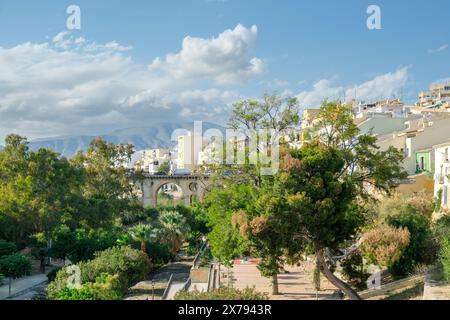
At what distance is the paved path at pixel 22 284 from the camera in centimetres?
2514

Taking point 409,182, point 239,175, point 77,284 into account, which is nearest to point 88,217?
point 77,284

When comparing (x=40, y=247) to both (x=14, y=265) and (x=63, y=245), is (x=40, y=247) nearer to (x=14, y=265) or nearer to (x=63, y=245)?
(x=63, y=245)

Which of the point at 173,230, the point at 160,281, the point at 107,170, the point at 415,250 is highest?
the point at 107,170

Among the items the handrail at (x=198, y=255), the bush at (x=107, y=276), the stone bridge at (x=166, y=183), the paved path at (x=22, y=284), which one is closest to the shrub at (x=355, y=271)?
the bush at (x=107, y=276)

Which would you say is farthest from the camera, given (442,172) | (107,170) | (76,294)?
(107,170)

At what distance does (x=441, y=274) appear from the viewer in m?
16.3

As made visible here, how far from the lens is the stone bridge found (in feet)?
219

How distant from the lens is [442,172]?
26203 millimetres

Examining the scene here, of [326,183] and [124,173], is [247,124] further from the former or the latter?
[124,173]

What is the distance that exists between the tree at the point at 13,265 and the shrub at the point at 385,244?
1644cm

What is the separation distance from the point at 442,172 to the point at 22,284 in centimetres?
2140

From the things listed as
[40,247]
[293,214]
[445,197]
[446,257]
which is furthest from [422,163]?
[40,247]

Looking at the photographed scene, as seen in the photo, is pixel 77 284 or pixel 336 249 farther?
pixel 77 284
